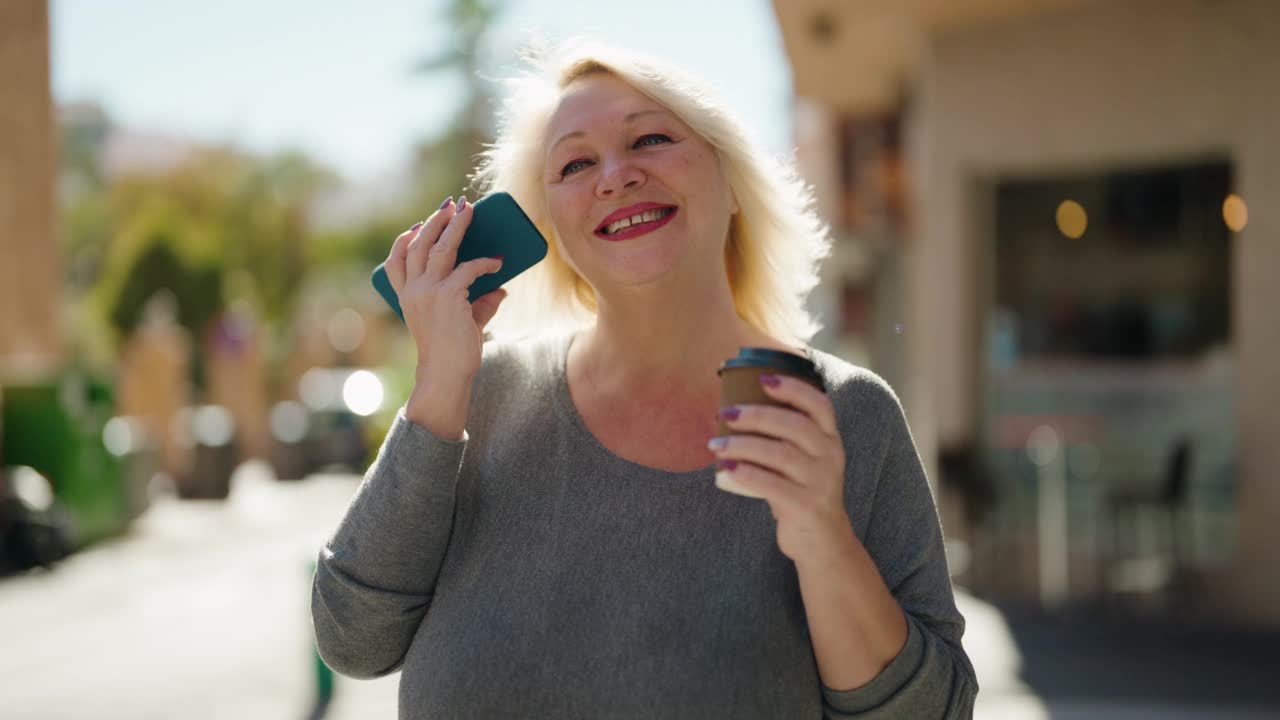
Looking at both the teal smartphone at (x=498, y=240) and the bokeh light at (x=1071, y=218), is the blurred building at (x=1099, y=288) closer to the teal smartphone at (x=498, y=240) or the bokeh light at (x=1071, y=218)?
the bokeh light at (x=1071, y=218)

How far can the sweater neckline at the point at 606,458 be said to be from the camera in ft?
5.60

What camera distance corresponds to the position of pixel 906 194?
1332cm

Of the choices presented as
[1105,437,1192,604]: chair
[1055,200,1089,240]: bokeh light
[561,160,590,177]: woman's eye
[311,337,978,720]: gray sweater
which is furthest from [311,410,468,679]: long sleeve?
[1055,200,1089,240]: bokeh light

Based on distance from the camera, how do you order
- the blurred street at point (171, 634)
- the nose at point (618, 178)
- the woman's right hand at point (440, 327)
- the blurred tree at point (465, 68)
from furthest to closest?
the blurred tree at point (465, 68) < the blurred street at point (171, 634) < the nose at point (618, 178) < the woman's right hand at point (440, 327)

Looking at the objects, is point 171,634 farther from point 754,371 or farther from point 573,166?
point 754,371

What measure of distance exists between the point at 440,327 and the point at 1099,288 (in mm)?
9038

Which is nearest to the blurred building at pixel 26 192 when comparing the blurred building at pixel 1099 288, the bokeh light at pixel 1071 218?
the blurred building at pixel 1099 288

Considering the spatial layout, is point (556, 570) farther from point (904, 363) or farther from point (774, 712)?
point (904, 363)

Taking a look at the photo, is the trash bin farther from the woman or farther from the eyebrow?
the eyebrow

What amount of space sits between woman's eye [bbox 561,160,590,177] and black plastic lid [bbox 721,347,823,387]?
582 millimetres

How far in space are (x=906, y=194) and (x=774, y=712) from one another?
1231 cm

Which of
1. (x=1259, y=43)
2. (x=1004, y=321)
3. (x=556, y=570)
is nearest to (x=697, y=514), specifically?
(x=556, y=570)

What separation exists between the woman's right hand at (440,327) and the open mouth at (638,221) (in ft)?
0.71

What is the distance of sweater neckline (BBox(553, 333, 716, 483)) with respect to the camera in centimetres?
171
